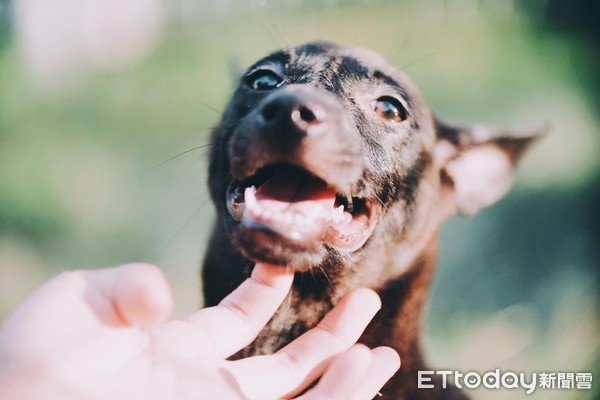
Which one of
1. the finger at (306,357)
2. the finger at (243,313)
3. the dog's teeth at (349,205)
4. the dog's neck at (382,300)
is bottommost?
the dog's neck at (382,300)

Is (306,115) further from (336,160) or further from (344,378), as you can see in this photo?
(344,378)

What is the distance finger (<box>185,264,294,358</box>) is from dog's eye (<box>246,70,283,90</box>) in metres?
0.85


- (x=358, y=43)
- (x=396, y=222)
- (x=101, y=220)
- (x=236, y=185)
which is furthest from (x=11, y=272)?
(x=358, y=43)

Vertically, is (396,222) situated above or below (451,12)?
below

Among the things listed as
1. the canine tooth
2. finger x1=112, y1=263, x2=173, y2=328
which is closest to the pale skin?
finger x1=112, y1=263, x2=173, y2=328

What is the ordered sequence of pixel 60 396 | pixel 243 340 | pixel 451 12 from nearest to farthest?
pixel 60 396
pixel 243 340
pixel 451 12

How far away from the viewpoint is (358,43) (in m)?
2.73

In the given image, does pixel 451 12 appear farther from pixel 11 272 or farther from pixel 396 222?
pixel 11 272

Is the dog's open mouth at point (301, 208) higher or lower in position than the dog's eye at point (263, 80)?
lower

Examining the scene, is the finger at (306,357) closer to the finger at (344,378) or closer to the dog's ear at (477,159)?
the finger at (344,378)

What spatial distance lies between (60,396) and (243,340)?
57 centimetres

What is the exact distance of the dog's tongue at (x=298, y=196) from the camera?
1811 mm

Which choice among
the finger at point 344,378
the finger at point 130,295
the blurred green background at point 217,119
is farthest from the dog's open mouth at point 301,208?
the blurred green background at point 217,119

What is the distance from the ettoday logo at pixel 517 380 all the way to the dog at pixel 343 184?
9cm
